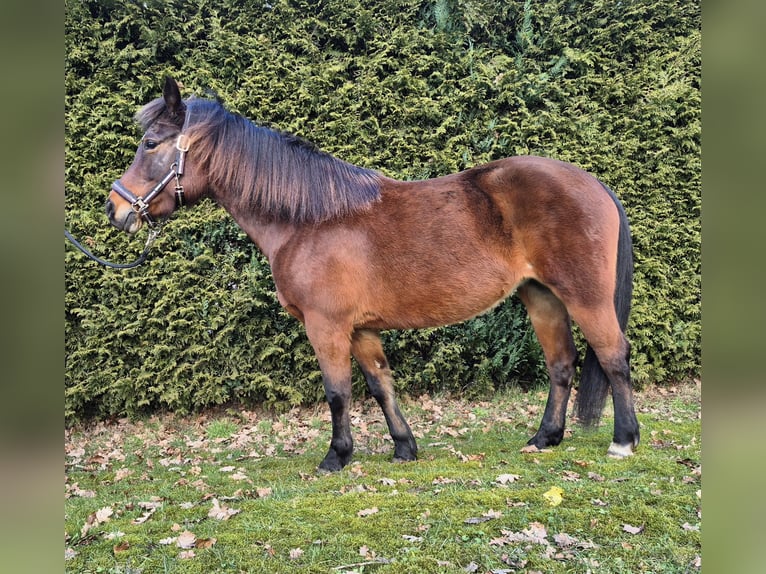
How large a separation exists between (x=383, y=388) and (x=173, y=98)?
278 cm

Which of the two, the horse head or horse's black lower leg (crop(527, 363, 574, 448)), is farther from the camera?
horse's black lower leg (crop(527, 363, 574, 448))

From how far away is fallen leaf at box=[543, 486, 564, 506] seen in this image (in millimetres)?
2938

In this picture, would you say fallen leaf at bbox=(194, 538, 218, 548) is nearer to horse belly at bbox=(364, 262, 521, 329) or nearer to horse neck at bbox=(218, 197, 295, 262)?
horse belly at bbox=(364, 262, 521, 329)

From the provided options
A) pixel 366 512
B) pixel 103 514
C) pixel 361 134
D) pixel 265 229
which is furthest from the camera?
pixel 361 134

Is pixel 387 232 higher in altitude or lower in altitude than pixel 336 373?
higher

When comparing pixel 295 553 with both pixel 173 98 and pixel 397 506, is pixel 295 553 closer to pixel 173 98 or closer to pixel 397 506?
pixel 397 506

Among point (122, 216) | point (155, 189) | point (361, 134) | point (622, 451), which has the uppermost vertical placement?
point (361, 134)

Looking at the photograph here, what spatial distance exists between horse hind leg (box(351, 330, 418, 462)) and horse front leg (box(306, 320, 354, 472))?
32 cm

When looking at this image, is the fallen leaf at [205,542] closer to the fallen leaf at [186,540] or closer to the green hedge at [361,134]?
the fallen leaf at [186,540]

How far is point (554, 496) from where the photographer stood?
9.83ft

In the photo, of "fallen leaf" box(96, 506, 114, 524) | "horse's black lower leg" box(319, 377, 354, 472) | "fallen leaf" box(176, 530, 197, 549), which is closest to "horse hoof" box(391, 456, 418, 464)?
"horse's black lower leg" box(319, 377, 354, 472)

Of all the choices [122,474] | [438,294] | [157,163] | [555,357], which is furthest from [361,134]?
[122,474]

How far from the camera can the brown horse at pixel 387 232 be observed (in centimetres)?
364
